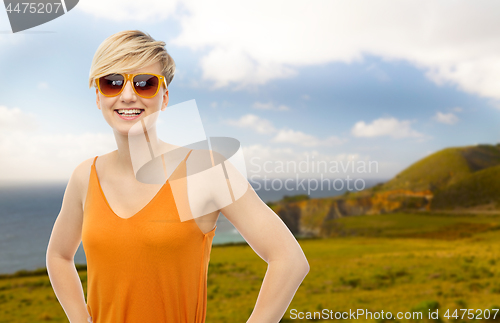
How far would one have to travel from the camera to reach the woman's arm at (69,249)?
1172 millimetres

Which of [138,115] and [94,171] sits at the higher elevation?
[138,115]

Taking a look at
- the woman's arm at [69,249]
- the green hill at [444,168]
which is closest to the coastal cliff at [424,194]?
the green hill at [444,168]

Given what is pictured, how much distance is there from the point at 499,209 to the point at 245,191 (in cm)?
1392

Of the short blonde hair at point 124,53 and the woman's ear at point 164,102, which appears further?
the woman's ear at point 164,102

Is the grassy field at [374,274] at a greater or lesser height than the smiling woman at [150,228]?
lesser

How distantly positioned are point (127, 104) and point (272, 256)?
24.2 inches

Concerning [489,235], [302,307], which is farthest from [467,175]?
[302,307]

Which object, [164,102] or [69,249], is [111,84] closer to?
[164,102]

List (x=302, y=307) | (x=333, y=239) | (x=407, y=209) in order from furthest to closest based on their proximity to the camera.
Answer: (x=407, y=209), (x=333, y=239), (x=302, y=307)

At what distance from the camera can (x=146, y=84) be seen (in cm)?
101

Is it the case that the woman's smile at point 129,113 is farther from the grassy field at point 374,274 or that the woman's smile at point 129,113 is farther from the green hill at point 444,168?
the green hill at point 444,168

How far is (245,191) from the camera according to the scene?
94cm

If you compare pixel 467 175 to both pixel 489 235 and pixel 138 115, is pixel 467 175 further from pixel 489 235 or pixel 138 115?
pixel 138 115

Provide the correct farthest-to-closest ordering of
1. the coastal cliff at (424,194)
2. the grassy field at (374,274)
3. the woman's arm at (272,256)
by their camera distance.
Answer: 1. the coastal cliff at (424,194)
2. the grassy field at (374,274)
3. the woman's arm at (272,256)
